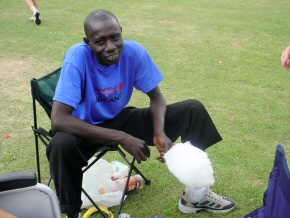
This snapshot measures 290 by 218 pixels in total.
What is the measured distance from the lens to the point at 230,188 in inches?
130

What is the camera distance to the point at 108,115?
9.64ft

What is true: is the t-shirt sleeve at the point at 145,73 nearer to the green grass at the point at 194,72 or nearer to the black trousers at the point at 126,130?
the black trousers at the point at 126,130

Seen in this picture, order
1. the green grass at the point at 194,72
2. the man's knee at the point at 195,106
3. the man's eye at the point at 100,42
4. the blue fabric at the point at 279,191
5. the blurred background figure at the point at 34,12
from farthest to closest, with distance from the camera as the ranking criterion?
the blurred background figure at the point at 34,12 → the green grass at the point at 194,72 → the man's knee at the point at 195,106 → the man's eye at the point at 100,42 → the blue fabric at the point at 279,191

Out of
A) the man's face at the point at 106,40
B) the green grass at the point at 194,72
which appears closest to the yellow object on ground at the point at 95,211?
the green grass at the point at 194,72

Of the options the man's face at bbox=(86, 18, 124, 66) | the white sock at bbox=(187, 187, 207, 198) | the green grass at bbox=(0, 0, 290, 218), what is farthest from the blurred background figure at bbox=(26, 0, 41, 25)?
the white sock at bbox=(187, 187, 207, 198)

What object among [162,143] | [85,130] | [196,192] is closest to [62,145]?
[85,130]

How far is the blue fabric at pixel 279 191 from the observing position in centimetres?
183

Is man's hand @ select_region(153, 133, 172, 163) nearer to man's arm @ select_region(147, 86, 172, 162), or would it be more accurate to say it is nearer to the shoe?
man's arm @ select_region(147, 86, 172, 162)

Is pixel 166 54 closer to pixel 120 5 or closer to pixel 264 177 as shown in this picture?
pixel 264 177

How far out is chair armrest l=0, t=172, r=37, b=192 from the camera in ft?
6.51

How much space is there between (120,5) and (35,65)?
4861mm

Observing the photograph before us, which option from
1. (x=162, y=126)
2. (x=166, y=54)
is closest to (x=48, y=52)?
(x=166, y=54)

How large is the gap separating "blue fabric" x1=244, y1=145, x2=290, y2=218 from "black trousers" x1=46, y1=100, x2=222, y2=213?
81 centimetres

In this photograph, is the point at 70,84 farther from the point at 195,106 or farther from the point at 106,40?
the point at 195,106
